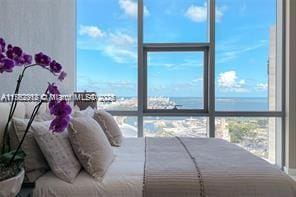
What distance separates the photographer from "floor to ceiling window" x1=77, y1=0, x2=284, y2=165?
4488mm

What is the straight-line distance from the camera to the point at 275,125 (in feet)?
14.9

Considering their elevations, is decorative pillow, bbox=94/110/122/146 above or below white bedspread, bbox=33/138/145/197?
above

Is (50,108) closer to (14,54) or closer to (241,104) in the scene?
(14,54)

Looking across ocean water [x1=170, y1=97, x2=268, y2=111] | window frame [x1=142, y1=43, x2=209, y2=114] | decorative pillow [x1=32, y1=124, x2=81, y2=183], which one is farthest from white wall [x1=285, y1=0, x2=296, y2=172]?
decorative pillow [x1=32, y1=124, x2=81, y2=183]

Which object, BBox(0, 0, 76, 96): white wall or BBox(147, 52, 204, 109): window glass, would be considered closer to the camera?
BBox(0, 0, 76, 96): white wall

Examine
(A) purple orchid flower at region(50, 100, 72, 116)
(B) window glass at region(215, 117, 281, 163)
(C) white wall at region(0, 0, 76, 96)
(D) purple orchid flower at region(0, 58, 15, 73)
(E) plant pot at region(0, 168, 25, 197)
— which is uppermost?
(C) white wall at region(0, 0, 76, 96)

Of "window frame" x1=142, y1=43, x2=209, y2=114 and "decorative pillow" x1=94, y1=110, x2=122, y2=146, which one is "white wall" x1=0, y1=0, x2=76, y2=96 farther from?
"window frame" x1=142, y1=43, x2=209, y2=114

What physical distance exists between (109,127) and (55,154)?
3.77 feet

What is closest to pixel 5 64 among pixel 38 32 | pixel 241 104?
pixel 38 32

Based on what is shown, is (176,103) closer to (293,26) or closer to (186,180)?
(293,26)

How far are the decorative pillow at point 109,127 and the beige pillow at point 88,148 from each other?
88cm

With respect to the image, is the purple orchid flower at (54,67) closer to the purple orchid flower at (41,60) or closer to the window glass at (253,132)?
the purple orchid flower at (41,60)

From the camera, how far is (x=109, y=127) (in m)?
2.88

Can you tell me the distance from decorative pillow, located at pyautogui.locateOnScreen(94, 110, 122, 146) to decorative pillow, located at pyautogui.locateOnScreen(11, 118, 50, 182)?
1045 mm
